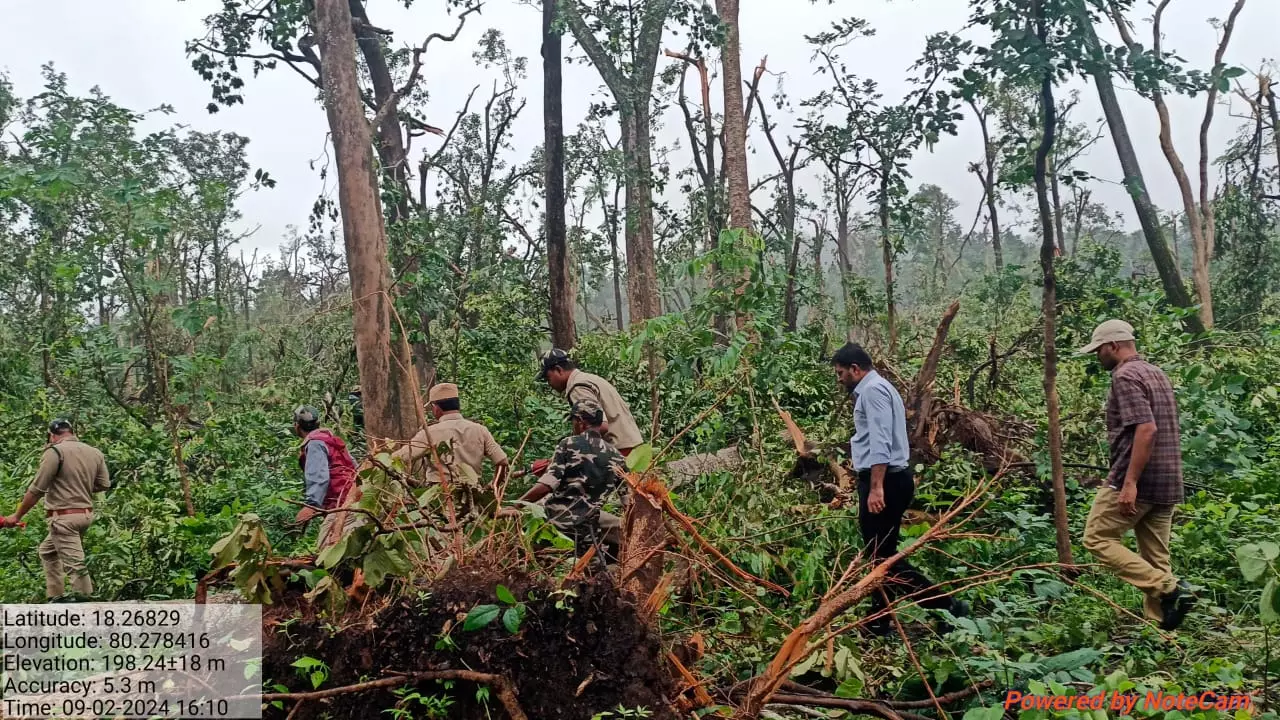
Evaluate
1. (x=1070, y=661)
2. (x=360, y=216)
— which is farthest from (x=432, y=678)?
(x=360, y=216)

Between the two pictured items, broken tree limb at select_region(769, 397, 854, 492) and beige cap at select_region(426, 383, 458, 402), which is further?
broken tree limb at select_region(769, 397, 854, 492)

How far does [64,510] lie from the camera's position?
22.0ft

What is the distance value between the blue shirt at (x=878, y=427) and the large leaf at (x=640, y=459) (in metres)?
1.76

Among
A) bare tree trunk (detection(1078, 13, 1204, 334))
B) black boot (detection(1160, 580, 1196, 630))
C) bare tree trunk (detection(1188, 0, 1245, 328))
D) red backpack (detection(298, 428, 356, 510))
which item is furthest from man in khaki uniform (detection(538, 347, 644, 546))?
bare tree trunk (detection(1188, 0, 1245, 328))

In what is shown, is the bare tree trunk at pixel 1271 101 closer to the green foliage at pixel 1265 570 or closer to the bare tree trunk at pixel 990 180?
the bare tree trunk at pixel 990 180

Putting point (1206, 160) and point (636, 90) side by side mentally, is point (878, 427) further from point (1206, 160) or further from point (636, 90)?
point (1206, 160)

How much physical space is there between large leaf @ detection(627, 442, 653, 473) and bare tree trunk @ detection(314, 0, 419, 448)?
3493 mm

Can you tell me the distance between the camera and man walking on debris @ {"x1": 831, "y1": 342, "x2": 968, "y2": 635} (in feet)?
15.1

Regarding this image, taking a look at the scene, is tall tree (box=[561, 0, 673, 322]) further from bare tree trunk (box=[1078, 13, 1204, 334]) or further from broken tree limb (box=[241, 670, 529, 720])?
broken tree limb (box=[241, 670, 529, 720])

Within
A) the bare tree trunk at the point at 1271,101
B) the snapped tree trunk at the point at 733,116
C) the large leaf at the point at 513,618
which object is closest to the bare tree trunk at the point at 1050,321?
the large leaf at the point at 513,618

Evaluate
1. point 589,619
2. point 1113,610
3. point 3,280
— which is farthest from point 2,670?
point 3,280

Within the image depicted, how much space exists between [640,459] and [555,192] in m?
8.64

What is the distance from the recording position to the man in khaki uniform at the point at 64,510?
6.60m

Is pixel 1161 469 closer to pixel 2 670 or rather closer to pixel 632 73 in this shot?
pixel 2 670
